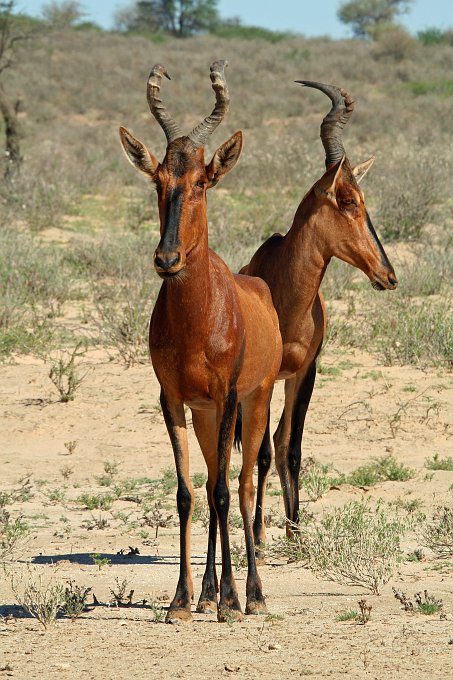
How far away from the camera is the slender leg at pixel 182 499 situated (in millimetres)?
5953

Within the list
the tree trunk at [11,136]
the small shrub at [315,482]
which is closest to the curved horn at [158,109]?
the small shrub at [315,482]

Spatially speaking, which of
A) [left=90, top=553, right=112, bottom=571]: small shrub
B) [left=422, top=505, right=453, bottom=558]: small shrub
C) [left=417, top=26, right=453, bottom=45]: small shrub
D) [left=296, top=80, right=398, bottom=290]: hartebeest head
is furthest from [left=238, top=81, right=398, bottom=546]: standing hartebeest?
[left=417, top=26, right=453, bottom=45]: small shrub

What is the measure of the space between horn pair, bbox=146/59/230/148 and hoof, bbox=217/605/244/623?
2.24 metres

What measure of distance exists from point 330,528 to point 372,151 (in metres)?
20.8

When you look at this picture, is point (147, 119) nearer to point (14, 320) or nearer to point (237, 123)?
point (237, 123)

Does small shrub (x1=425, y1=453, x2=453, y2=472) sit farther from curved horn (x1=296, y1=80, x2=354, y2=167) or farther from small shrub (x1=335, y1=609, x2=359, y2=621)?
small shrub (x1=335, y1=609, x2=359, y2=621)

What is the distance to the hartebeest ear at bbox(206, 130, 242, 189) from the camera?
5.95m

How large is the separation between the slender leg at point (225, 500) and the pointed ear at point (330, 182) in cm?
217

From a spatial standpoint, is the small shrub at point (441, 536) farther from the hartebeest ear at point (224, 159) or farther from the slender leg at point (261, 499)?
the hartebeest ear at point (224, 159)

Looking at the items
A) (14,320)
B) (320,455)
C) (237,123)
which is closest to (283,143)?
(237,123)

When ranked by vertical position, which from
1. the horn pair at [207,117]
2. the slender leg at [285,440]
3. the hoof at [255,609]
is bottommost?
the hoof at [255,609]

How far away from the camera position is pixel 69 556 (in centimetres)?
738

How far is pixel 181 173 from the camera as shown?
579 centimetres

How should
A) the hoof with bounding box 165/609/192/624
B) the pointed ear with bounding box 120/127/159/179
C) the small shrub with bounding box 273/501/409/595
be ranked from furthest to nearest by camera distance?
the small shrub with bounding box 273/501/409/595
the pointed ear with bounding box 120/127/159/179
the hoof with bounding box 165/609/192/624
